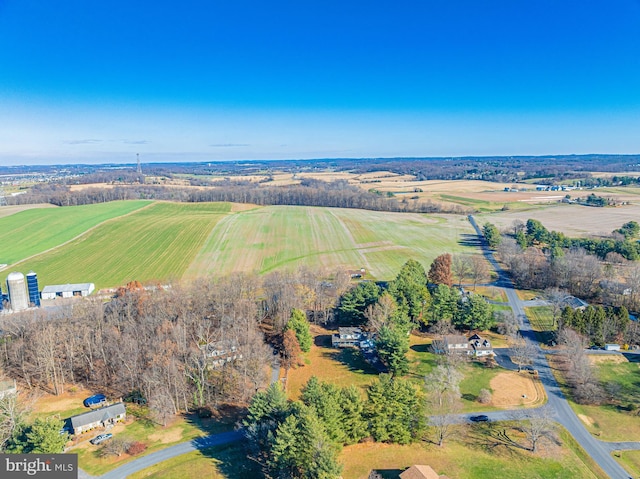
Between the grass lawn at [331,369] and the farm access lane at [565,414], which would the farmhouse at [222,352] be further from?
the farm access lane at [565,414]

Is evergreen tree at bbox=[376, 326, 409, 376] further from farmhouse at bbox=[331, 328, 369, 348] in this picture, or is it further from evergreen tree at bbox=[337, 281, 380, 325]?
evergreen tree at bbox=[337, 281, 380, 325]

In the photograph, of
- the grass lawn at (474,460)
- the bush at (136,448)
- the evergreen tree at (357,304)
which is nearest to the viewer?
the grass lawn at (474,460)

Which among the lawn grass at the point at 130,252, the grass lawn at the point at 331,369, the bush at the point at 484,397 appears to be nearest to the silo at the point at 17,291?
the lawn grass at the point at 130,252

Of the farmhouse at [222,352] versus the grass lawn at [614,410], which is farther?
the farmhouse at [222,352]

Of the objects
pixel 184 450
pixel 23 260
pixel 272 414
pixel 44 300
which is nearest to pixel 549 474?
pixel 272 414

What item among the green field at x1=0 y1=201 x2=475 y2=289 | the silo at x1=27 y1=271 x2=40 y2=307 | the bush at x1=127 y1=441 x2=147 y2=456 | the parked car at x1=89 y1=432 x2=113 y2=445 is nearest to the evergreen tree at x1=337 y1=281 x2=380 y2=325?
the green field at x1=0 y1=201 x2=475 y2=289

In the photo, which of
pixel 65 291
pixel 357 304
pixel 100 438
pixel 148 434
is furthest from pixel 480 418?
pixel 65 291

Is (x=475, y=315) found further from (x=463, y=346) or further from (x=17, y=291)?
(x=17, y=291)
